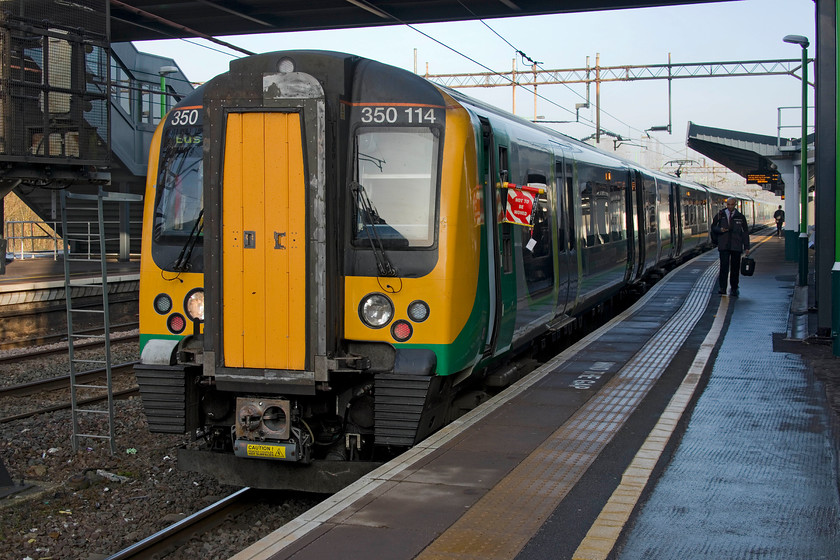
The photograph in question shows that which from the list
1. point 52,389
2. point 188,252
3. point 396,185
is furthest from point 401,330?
point 52,389

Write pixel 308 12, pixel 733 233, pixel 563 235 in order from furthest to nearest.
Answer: pixel 308 12
pixel 733 233
pixel 563 235

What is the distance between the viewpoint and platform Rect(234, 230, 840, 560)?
14.4ft

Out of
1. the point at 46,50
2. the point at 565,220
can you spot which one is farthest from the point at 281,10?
the point at 565,220

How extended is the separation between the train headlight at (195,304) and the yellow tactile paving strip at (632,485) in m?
3.15

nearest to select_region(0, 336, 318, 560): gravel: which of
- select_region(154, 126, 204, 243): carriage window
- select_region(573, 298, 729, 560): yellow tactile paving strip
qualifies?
select_region(154, 126, 204, 243): carriage window

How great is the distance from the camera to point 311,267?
594cm

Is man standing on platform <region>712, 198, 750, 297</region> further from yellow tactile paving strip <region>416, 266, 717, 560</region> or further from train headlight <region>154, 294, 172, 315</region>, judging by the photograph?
train headlight <region>154, 294, 172, 315</region>

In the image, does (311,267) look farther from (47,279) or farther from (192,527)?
(47,279)

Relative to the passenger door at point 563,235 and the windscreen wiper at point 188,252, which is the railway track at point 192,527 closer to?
the windscreen wiper at point 188,252

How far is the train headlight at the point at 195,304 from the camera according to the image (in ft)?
21.3

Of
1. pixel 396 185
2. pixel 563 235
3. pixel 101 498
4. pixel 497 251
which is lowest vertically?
pixel 101 498

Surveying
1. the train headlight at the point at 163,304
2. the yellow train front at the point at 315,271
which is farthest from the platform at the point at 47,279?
the yellow train front at the point at 315,271

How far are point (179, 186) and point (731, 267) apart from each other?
12150 mm

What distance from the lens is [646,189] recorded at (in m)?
19.8
